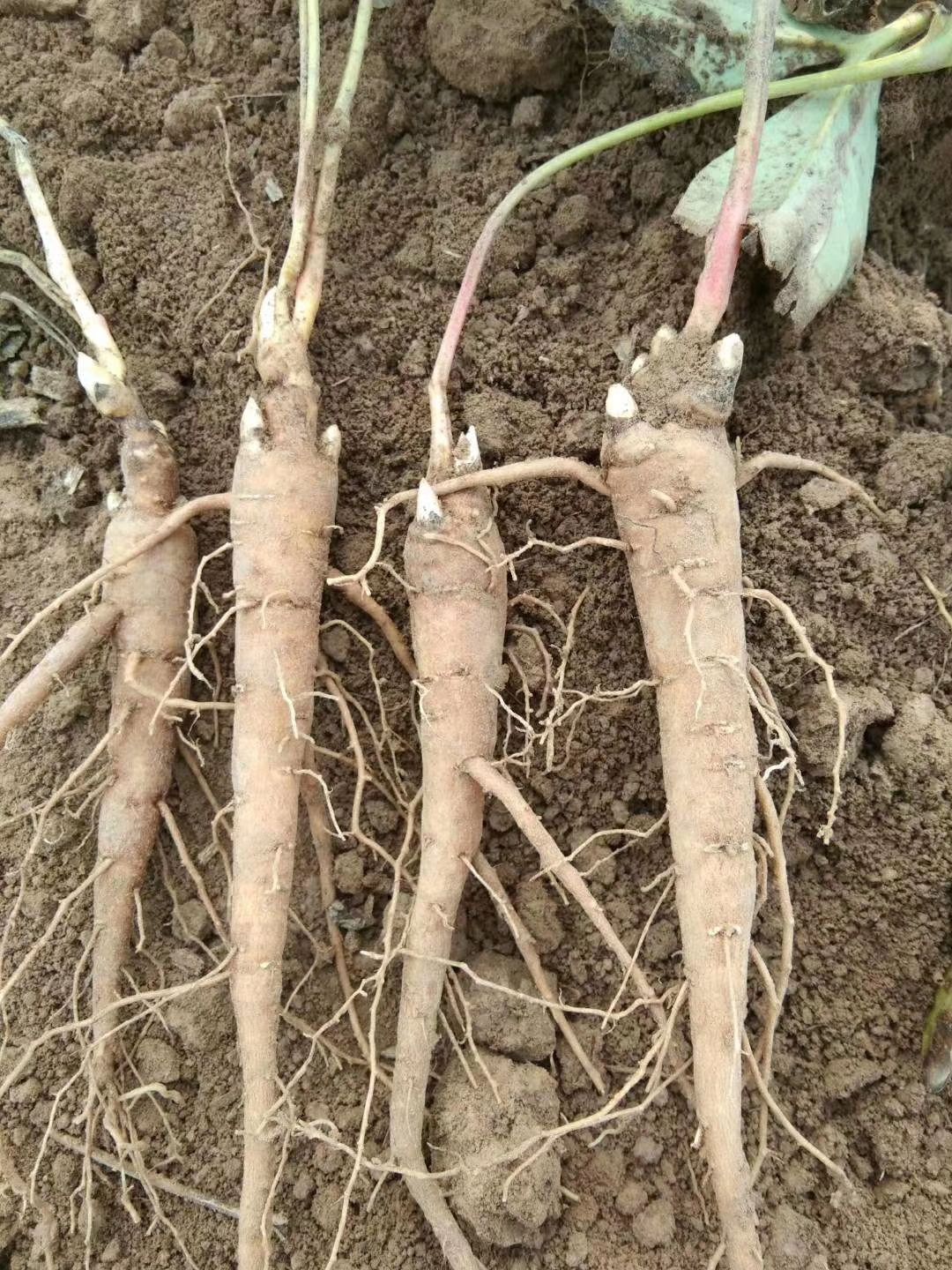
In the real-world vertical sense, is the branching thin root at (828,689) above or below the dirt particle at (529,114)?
below

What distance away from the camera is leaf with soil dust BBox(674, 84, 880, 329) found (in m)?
1.27

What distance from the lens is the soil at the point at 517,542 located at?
1.25 meters

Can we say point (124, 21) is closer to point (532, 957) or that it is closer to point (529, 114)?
point (529, 114)

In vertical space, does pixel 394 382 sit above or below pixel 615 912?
above

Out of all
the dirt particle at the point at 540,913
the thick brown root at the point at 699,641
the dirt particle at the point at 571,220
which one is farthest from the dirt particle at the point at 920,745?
the dirt particle at the point at 571,220

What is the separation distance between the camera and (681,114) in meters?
1.30

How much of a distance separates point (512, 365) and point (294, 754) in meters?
0.67

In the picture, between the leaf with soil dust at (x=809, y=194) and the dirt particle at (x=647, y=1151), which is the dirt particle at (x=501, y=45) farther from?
the dirt particle at (x=647, y=1151)

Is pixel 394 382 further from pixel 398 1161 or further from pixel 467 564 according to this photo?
pixel 398 1161

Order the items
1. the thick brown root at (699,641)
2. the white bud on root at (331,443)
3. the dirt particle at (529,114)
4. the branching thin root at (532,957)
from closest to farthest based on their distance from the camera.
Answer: the thick brown root at (699,641) < the branching thin root at (532,957) < the white bud on root at (331,443) < the dirt particle at (529,114)

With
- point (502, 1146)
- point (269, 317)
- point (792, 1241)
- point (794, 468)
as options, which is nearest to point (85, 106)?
point (269, 317)

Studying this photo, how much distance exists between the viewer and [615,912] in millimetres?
1306

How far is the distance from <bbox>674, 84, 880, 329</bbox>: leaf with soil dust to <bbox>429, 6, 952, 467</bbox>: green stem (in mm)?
50

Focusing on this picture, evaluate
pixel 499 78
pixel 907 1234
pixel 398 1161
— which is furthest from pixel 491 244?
pixel 907 1234
